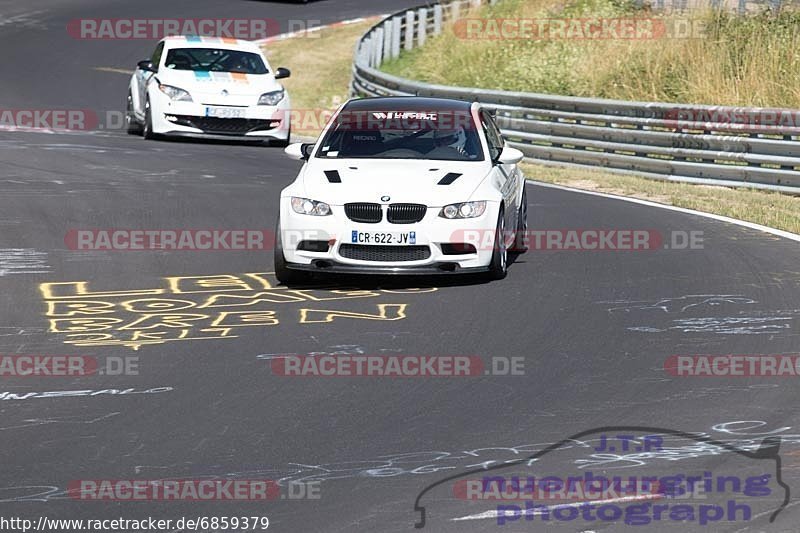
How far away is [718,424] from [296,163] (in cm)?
1364

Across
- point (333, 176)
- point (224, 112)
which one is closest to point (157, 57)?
point (224, 112)

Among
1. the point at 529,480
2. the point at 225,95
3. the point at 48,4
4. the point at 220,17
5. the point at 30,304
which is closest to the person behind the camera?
the point at 529,480

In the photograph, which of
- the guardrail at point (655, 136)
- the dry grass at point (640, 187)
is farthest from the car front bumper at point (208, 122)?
Result: the dry grass at point (640, 187)

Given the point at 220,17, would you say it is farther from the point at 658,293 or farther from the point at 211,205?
the point at 658,293

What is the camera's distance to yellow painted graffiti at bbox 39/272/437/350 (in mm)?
9781

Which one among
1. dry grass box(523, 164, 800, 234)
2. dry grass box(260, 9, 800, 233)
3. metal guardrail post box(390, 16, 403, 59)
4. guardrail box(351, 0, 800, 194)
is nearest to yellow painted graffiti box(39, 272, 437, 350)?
dry grass box(523, 164, 800, 234)

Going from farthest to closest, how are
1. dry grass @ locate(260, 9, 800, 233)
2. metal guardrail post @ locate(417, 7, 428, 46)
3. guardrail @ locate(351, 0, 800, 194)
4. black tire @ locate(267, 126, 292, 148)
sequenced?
metal guardrail post @ locate(417, 7, 428, 46) → black tire @ locate(267, 126, 292, 148) → guardrail @ locate(351, 0, 800, 194) → dry grass @ locate(260, 9, 800, 233)

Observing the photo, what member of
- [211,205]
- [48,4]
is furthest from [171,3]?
[211,205]

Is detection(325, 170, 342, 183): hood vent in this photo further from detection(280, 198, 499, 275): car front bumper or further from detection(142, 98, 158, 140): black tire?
detection(142, 98, 158, 140): black tire

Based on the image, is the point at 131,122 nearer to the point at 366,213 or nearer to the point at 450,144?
the point at 450,144

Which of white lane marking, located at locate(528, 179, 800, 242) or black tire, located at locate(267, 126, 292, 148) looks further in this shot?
black tire, located at locate(267, 126, 292, 148)

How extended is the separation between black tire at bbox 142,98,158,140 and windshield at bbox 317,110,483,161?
10165 millimetres

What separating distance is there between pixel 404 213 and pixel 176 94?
11.5 metres

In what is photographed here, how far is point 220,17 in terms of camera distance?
40.5 metres
